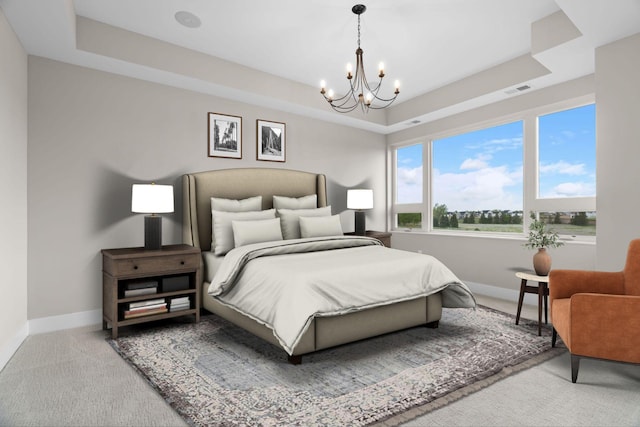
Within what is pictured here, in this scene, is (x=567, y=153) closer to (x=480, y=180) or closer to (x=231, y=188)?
(x=480, y=180)

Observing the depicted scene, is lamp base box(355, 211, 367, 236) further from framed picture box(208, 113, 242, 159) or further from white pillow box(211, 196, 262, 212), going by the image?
framed picture box(208, 113, 242, 159)

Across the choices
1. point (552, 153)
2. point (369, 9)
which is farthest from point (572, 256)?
point (369, 9)

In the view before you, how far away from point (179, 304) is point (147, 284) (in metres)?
0.35

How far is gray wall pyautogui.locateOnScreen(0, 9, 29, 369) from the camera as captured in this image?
2.52 meters

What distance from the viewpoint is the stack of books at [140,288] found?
318cm

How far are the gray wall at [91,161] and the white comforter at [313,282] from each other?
1.36 meters

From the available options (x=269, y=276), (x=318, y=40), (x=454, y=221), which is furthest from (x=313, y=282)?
(x=454, y=221)

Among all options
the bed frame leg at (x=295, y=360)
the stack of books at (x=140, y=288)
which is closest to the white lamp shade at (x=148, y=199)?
the stack of books at (x=140, y=288)

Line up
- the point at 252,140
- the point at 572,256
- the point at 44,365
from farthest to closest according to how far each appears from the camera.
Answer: the point at 252,140, the point at 572,256, the point at 44,365

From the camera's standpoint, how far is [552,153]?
4121 mm

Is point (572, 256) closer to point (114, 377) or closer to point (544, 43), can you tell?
point (544, 43)

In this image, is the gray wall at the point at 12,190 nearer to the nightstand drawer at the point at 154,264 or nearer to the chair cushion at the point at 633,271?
the nightstand drawer at the point at 154,264

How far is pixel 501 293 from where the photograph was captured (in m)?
4.41

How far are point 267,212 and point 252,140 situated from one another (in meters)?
1.04
